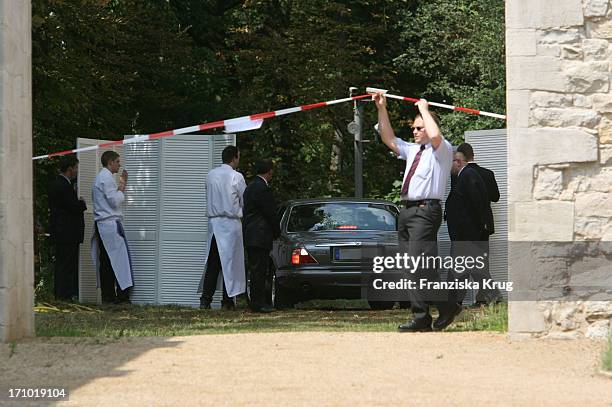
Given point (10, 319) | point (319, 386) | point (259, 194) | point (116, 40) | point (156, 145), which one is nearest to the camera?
point (319, 386)

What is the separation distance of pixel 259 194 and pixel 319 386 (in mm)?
8350

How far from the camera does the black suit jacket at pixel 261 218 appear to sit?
16672mm

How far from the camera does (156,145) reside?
1789 centimetres

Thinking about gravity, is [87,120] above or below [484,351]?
above

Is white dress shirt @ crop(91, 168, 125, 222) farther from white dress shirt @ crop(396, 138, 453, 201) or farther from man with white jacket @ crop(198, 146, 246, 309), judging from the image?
white dress shirt @ crop(396, 138, 453, 201)

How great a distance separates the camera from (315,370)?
30.1 ft

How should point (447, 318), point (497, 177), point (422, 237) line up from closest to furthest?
1. point (422, 237)
2. point (447, 318)
3. point (497, 177)

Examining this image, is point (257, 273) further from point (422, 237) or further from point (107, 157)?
point (422, 237)

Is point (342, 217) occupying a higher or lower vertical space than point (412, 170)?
lower

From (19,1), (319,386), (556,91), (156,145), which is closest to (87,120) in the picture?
(156,145)

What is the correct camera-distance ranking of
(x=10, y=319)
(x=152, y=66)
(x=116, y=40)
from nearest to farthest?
(x=10, y=319) < (x=116, y=40) < (x=152, y=66)

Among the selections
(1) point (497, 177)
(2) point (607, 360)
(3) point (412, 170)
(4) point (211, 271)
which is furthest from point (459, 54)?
(2) point (607, 360)

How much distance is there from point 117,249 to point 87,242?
35.0 inches

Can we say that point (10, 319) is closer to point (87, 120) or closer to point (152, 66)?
point (87, 120)
